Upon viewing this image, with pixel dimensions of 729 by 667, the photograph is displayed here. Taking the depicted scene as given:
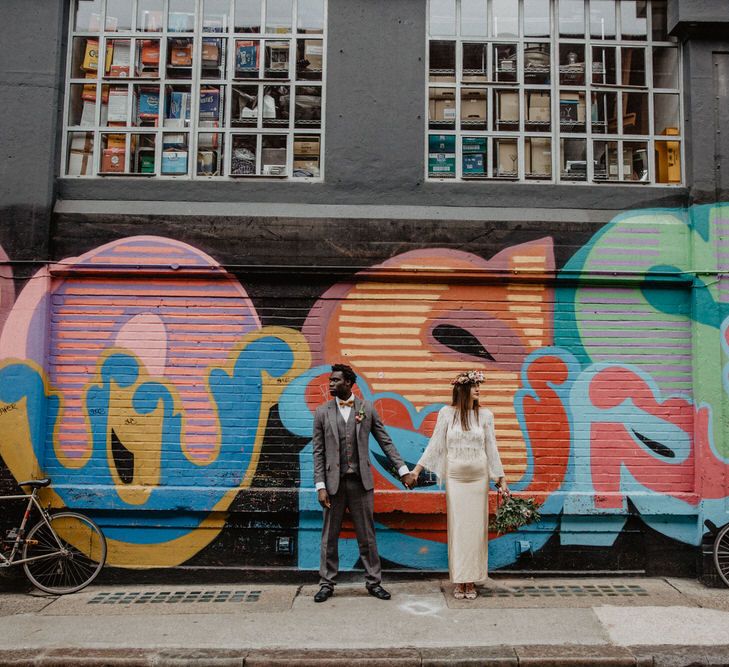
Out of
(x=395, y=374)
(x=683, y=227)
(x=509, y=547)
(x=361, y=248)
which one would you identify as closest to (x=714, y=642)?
(x=509, y=547)

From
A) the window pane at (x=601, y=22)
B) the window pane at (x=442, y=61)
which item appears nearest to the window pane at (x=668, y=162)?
the window pane at (x=601, y=22)

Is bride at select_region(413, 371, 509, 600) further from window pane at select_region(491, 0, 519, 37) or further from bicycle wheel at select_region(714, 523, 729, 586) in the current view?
window pane at select_region(491, 0, 519, 37)

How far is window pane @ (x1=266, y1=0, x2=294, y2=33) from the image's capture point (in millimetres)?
7441

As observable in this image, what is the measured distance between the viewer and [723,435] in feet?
22.4

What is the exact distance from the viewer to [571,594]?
20.7ft

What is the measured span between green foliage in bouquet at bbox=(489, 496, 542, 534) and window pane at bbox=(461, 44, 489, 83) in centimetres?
441

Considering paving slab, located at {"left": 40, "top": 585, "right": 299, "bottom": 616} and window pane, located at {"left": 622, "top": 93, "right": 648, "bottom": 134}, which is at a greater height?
window pane, located at {"left": 622, "top": 93, "right": 648, "bottom": 134}

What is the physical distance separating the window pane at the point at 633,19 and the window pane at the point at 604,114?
0.70 metres

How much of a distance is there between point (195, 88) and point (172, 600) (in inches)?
204

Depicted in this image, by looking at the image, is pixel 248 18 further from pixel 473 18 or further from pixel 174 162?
pixel 473 18

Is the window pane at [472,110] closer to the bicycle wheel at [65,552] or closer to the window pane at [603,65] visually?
the window pane at [603,65]

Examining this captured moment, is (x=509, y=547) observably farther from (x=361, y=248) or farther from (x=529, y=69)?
(x=529, y=69)

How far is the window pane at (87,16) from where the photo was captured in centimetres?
746

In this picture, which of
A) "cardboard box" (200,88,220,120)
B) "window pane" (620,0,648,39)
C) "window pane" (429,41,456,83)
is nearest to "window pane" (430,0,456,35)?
"window pane" (429,41,456,83)
